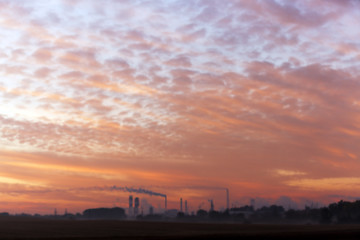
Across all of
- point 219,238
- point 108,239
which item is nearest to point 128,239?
point 108,239

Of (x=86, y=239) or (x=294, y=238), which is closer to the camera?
(x=86, y=239)

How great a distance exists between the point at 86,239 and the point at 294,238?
163ft

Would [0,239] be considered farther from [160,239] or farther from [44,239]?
[160,239]

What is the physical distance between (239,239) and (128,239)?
81.9 feet

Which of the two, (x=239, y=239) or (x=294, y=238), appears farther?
(x=294, y=238)

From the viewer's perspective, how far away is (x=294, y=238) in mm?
111375

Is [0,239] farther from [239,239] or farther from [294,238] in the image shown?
[294,238]

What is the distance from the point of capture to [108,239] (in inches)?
4031

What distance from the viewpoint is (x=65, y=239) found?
3927 inches

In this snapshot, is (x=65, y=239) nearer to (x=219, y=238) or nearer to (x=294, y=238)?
(x=219, y=238)

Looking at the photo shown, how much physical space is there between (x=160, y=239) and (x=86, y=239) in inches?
644

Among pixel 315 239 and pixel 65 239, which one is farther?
pixel 315 239

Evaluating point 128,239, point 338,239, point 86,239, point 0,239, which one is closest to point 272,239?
point 338,239

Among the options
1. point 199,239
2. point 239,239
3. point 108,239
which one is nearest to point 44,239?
point 108,239
